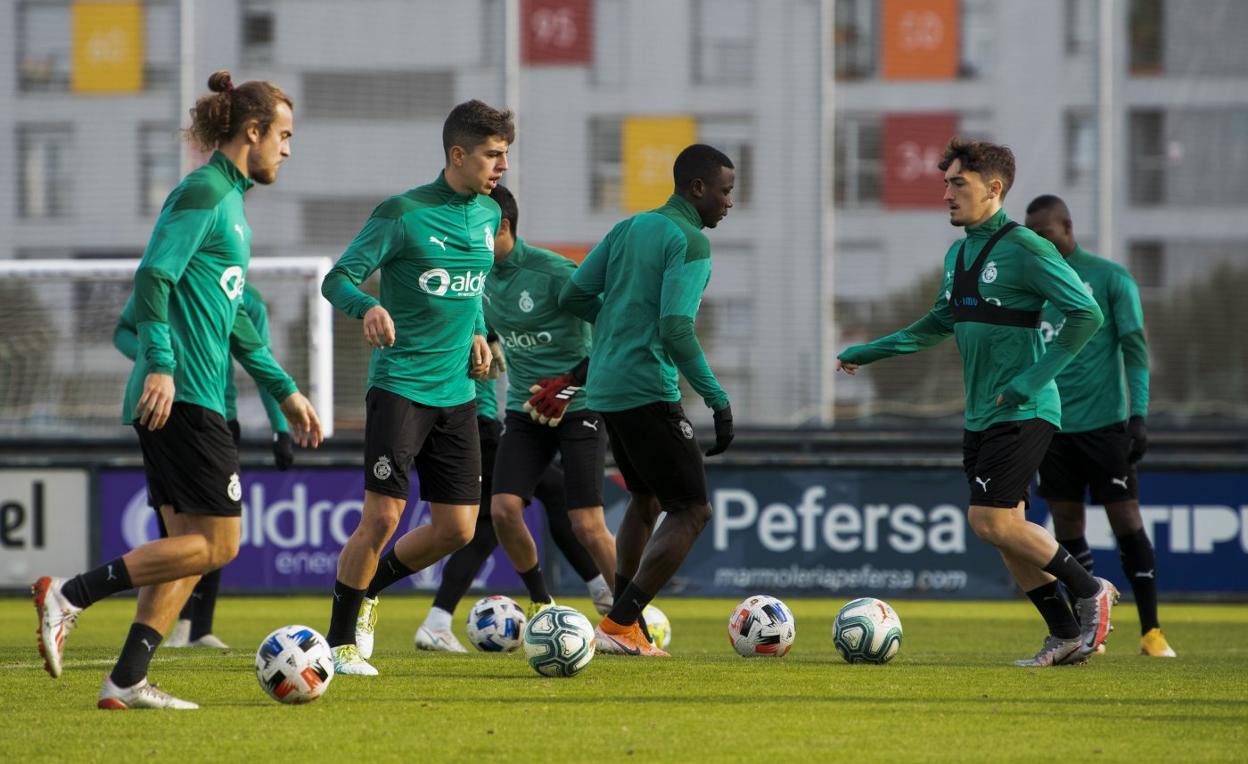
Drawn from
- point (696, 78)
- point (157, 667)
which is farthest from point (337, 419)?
point (157, 667)

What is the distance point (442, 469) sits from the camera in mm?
7602

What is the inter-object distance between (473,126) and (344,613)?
7.04ft

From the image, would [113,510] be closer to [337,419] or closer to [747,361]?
[337,419]

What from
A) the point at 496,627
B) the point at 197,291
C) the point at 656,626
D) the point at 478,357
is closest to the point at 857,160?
the point at 656,626

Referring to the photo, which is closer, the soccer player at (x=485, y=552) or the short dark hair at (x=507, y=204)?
the soccer player at (x=485, y=552)

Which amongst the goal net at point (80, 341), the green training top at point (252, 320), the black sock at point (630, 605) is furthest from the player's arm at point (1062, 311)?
the goal net at point (80, 341)

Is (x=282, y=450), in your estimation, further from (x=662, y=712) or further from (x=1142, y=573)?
(x=1142, y=573)

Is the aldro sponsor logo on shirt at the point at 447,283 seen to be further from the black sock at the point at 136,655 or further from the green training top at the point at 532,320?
the black sock at the point at 136,655

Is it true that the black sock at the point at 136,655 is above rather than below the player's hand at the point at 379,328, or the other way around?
below

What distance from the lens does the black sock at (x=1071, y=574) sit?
7910mm

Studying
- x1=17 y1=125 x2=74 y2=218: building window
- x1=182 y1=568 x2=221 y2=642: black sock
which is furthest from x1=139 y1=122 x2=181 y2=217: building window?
x1=182 y1=568 x2=221 y2=642: black sock

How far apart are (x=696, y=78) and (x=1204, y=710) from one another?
474 inches

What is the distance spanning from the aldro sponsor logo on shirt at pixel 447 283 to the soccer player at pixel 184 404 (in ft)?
4.02

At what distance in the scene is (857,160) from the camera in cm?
1745
